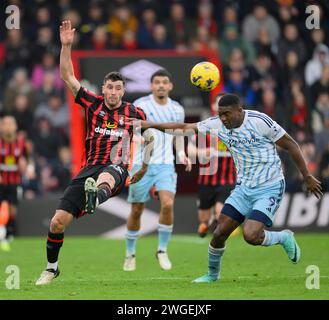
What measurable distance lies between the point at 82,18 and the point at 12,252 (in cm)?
782

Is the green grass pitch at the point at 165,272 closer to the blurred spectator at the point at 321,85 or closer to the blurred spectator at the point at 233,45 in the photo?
the blurred spectator at the point at 321,85

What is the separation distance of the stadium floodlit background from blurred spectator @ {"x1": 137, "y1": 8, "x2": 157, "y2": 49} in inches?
1.1

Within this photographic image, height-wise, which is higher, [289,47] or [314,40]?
[314,40]

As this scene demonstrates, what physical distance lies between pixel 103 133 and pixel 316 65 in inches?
431

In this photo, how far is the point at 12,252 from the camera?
54.2 ft

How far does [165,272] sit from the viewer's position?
42.6 feet

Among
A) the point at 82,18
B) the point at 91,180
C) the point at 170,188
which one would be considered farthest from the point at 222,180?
A: the point at 82,18

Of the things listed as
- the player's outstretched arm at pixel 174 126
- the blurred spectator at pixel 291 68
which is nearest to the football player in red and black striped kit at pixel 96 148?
the player's outstretched arm at pixel 174 126

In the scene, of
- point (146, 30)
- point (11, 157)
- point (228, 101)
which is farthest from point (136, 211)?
point (146, 30)

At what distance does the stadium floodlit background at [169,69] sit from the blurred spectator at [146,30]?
3cm

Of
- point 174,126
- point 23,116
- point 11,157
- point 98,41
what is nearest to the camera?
point 174,126

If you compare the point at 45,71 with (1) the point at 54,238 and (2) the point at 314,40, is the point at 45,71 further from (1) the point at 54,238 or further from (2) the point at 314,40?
(1) the point at 54,238

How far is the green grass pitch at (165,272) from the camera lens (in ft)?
33.9

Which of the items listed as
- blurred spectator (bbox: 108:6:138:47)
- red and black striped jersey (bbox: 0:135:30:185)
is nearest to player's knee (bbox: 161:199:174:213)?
red and black striped jersey (bbox: 0:135:30:185)
